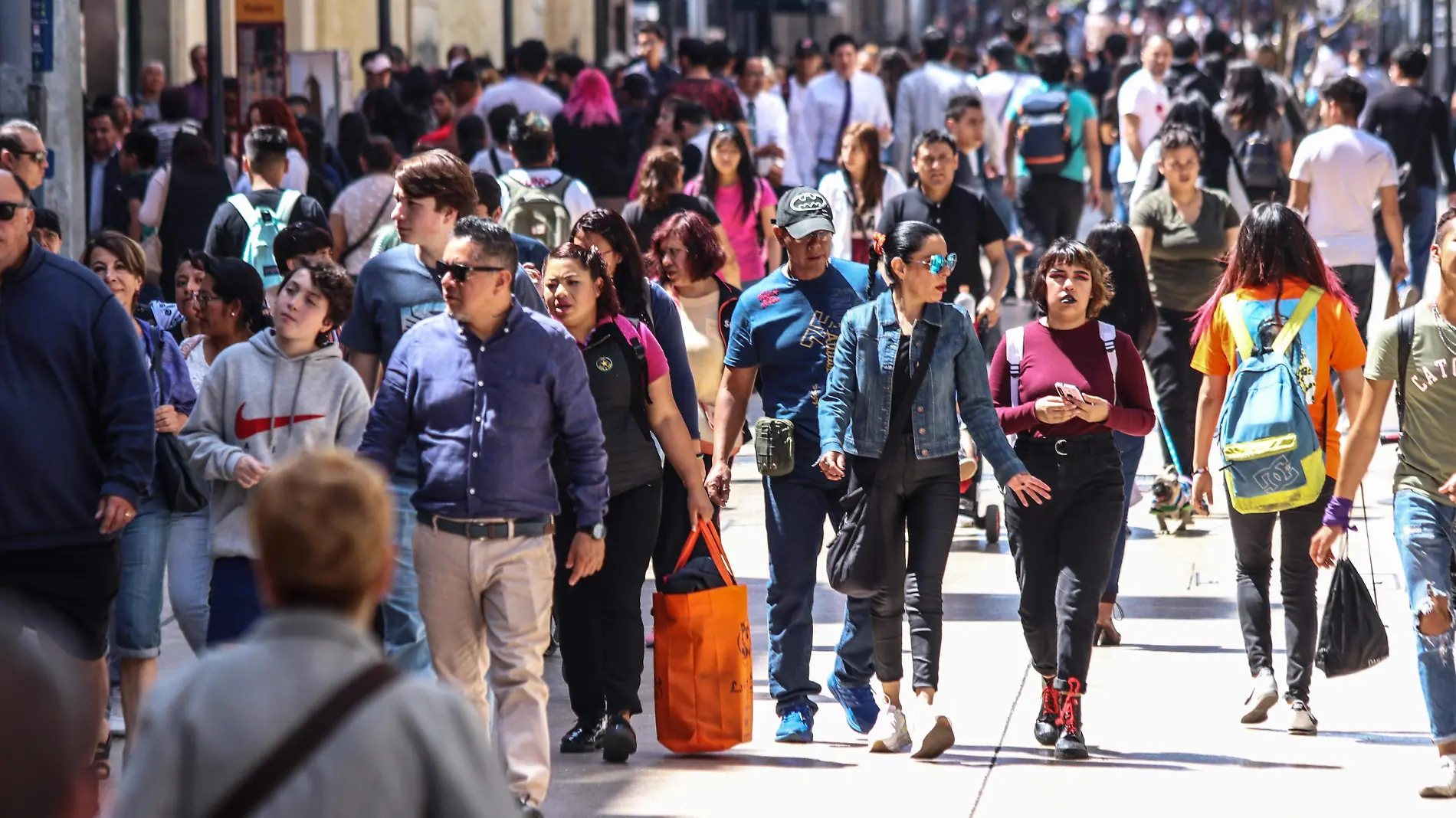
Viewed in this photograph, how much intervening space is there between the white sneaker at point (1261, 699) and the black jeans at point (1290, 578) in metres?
0.05

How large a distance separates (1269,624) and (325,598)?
4.76 meters

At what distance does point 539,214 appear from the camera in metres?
9.92

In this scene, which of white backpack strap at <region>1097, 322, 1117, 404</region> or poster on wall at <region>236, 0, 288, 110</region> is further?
poster on wall at <region>236, 0, 288, 110</region>

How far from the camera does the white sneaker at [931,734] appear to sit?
6.73 metres

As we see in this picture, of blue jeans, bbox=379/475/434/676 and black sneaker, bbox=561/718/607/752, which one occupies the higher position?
blue jeans, bbox=379/475/434/676

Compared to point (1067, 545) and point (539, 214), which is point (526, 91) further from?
point (1067, 545)

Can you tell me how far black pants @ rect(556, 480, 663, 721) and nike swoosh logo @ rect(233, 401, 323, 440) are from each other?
3.39 feet

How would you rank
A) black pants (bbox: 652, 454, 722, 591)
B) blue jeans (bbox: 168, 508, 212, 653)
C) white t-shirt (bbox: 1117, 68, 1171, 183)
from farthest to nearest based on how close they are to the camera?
white t-shirt (bbox: 1117, 68, 1171, 183), black pants (bbox: 652, 454, 722, 591), blue jeans (bbox: 168, 508, 212, 653)

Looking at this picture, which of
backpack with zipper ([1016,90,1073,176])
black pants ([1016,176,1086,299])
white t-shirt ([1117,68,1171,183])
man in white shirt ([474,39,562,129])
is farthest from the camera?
black pants ([1016,176,1086,299])

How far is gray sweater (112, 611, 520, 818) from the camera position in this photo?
2.91 m

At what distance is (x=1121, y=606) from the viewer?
8.81 meters

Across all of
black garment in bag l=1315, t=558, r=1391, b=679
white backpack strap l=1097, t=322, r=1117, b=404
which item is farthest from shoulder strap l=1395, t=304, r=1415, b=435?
white backpack strap l=1097, t=322, r=1117, b=404

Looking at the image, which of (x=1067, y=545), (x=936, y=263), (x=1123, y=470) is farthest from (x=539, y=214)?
(x=1067, y=545)

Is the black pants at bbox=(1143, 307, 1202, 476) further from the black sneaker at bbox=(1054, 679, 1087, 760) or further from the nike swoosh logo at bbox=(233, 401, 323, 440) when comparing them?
the nike swoosh logo at bbox=(233, 401, 323, 440)
